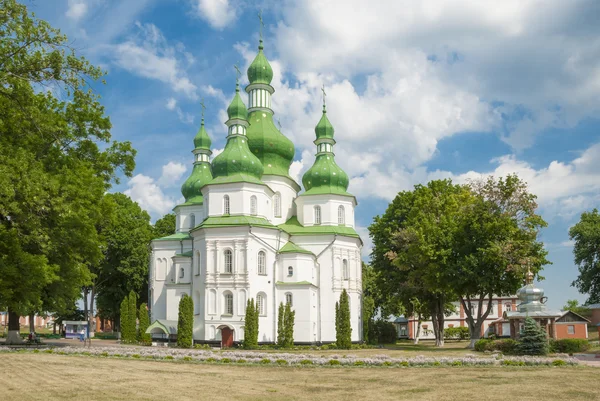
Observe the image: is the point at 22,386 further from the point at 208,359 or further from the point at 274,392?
the point at 208,359

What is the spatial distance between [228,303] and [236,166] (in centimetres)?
972

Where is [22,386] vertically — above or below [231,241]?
below

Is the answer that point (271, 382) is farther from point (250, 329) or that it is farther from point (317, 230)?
point (317, 230)

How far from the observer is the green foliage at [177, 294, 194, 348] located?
37312 millimetres

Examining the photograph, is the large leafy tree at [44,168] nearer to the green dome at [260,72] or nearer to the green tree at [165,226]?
the green dome at [260,72]

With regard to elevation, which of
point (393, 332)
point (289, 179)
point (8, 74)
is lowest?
point (393, 332)

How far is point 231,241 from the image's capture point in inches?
1561

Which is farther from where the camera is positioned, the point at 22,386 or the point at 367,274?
the point at 367,274

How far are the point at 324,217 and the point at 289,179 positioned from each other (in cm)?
443

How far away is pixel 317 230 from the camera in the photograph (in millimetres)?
45094

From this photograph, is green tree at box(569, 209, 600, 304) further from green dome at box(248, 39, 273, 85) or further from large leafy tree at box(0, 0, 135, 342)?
large leafy tree at box(0, 0, 135, 342)

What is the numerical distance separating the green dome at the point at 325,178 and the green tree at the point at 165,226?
17911mm

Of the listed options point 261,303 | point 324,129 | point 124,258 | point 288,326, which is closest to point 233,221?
point 261,303

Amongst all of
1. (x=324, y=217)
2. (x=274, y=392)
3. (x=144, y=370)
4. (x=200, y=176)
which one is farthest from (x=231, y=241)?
(x=274, y=392)
